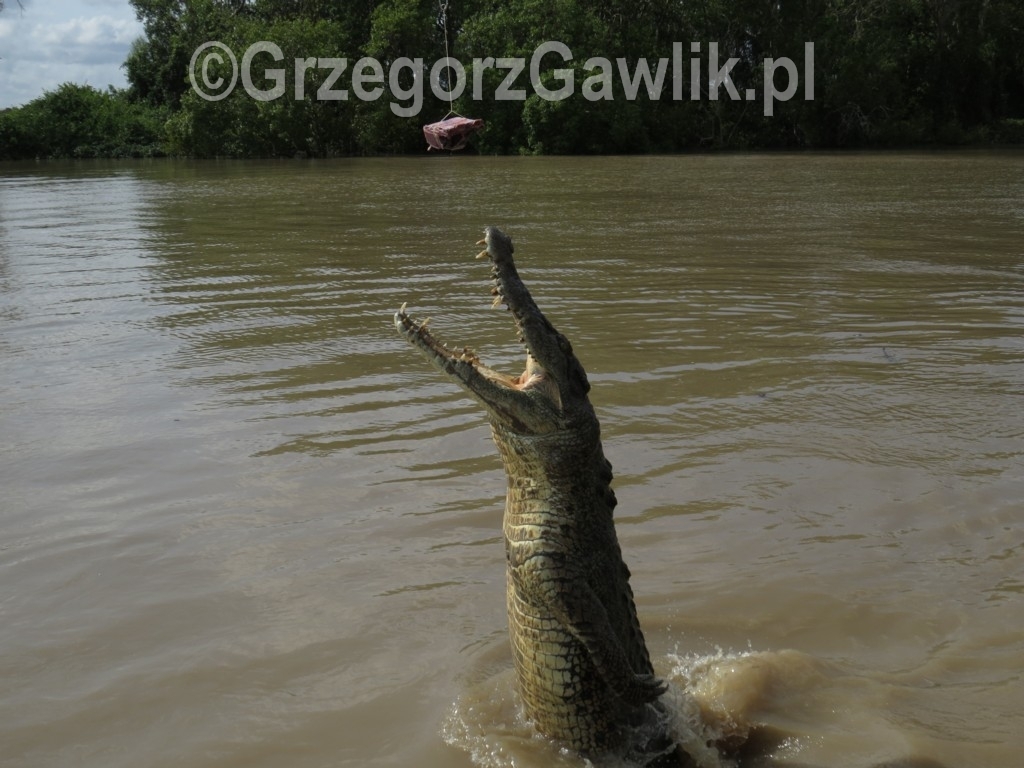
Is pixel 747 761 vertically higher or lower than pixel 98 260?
lower

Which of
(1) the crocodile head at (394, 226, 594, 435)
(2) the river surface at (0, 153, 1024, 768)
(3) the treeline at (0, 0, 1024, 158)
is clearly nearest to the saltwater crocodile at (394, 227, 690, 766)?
(1) the crocodile head at (394, 226, 594, 435)

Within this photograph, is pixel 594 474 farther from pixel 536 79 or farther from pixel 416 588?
pixel 536 79

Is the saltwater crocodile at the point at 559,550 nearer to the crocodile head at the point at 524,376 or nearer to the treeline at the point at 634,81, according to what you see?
the crocodile head at the point at 524,376

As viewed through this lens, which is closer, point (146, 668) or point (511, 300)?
point (511, 300)

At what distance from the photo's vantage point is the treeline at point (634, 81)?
37062mm

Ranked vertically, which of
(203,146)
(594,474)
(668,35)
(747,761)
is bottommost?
(747,761)

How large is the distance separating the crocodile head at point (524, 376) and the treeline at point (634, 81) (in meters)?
34.9

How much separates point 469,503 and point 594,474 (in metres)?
1.64

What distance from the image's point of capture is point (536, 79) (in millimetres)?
37312

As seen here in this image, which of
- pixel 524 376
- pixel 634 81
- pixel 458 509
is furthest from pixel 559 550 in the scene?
pixel 634 81

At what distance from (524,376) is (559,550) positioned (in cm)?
51

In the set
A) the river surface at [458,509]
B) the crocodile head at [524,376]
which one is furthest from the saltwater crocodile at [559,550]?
the river surface at [458,509]

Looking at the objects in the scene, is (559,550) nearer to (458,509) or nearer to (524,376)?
(524,376)

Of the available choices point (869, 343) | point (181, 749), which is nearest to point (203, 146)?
point (869, 343)
